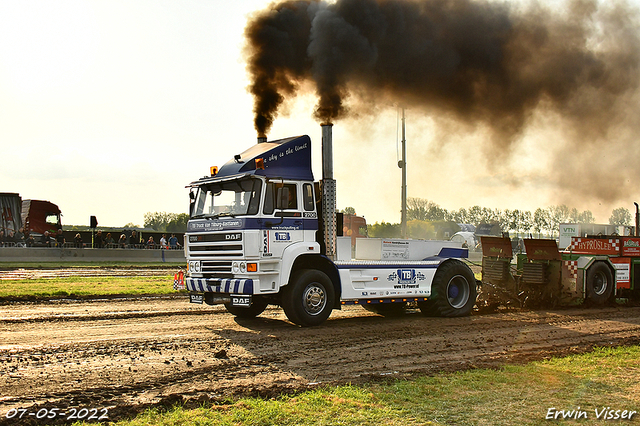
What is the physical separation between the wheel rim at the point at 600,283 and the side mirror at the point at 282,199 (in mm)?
9928

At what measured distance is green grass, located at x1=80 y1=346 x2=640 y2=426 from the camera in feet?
18.3

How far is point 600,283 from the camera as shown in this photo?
16.5 m

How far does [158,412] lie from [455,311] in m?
9.37

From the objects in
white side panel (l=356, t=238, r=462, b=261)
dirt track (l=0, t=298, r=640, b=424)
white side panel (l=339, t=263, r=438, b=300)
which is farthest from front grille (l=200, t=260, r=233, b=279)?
white side panel (l=356, t=238, r=462, b=261)

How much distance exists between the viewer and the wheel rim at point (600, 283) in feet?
53.6

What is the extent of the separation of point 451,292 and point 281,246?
493cm

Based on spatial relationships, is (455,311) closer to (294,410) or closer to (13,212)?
(294,410)

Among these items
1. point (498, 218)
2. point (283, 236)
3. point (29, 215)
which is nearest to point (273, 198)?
point (283, 236)

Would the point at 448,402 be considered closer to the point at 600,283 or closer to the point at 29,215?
the point at 600,283

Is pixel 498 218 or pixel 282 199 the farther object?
pixel 498 218

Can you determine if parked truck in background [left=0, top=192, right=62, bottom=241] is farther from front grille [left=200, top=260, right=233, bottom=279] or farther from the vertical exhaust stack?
the vertical exhaust stack

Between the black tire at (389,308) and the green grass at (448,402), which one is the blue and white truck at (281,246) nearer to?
the black tire at (389,308)

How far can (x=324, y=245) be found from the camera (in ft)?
39.0

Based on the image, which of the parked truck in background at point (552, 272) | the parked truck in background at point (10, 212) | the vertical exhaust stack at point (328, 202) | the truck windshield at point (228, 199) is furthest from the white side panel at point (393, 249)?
the parked truck in background at point (10, 212)
